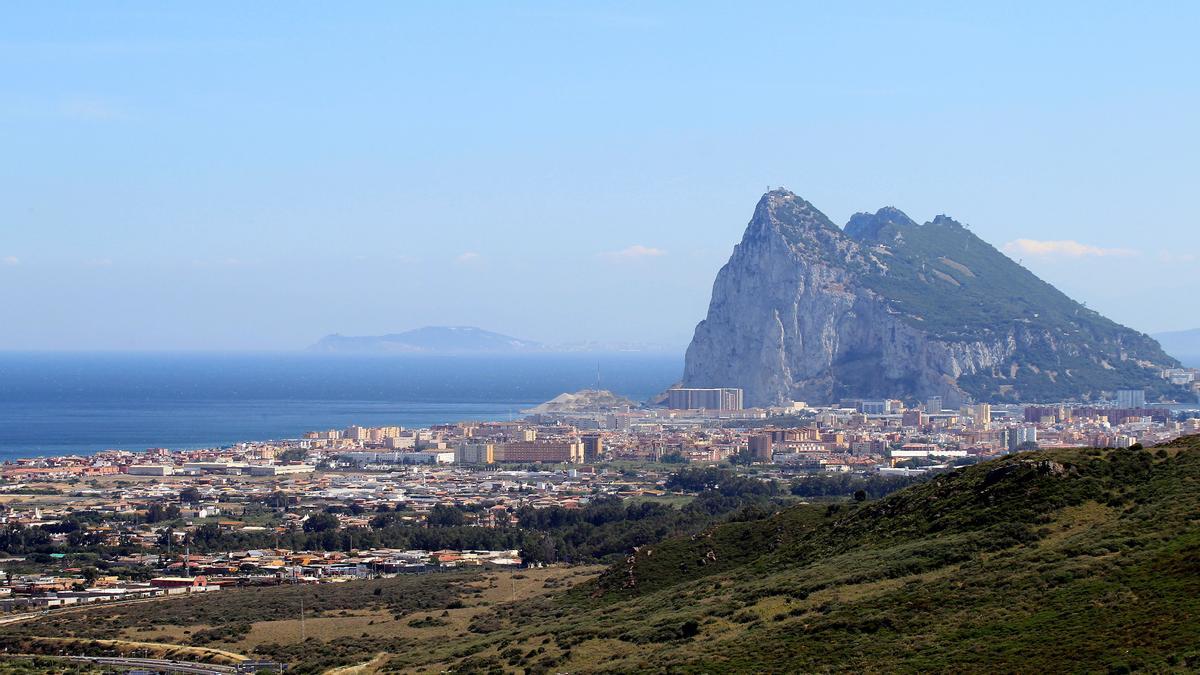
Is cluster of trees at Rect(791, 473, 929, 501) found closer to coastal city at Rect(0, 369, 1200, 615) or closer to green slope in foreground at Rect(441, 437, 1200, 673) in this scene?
coastal city at Rect(0, 369, 1200, 615)

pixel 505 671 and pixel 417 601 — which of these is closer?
pixel 505 671

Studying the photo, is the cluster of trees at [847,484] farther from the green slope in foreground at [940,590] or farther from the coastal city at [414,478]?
the green slope in foreground at [940,590]

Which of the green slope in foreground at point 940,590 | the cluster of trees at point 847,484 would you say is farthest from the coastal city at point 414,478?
the green slope in foreground at point 940,590

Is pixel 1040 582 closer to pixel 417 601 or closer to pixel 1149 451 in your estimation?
pixel 1149 451

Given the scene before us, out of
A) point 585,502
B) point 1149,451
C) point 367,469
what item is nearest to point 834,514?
point 1149,451

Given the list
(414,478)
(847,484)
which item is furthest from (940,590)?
(414,478)

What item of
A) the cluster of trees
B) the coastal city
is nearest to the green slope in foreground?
the coastal city
